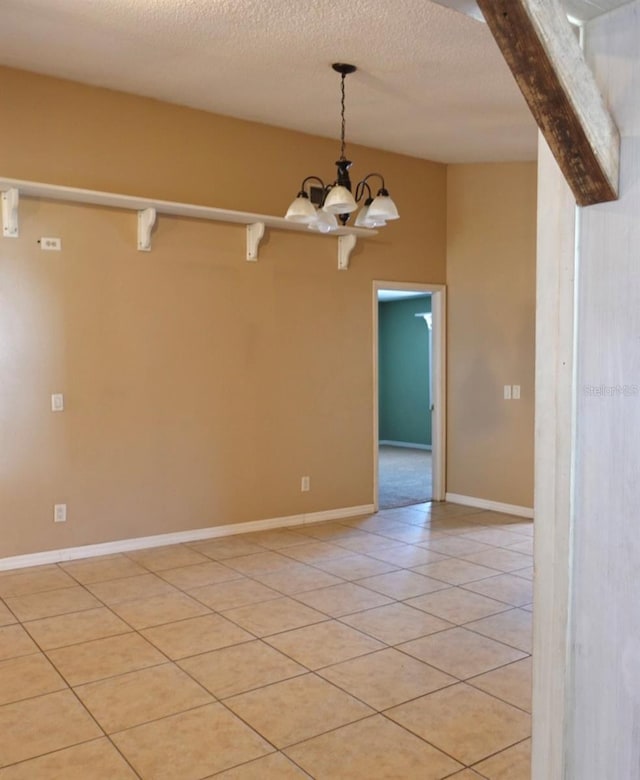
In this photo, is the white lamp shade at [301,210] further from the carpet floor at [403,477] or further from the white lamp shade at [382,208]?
the carpet floor at [403,477]

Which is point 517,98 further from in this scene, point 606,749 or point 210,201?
point 606,749

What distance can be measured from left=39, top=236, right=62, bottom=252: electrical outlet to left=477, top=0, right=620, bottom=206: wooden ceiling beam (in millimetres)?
3881

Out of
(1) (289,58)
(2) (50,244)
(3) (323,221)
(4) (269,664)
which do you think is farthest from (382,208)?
(4) (269,664)

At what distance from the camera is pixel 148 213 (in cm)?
473

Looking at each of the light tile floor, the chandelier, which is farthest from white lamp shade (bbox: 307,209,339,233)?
the light tile floor

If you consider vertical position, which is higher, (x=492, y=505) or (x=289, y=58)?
(x=289, y=58)

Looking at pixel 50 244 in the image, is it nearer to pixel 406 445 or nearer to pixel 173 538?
pixel 173 538

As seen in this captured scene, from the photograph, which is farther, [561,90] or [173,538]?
[173,538]

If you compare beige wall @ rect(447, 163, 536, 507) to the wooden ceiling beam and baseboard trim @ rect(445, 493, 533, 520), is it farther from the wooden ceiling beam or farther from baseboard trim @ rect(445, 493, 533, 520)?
the wooden ceiling beam

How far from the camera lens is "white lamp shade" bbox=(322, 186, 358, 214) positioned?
3.78 m

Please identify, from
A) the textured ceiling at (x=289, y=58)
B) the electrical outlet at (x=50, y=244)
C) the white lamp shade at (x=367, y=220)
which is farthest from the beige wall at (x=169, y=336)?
the white lamp shade at (x=367, y=220)

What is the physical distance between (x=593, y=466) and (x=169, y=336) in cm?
396

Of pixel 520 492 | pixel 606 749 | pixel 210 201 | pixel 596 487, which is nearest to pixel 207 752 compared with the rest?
pixel 606 749

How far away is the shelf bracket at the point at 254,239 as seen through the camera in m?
5.23
